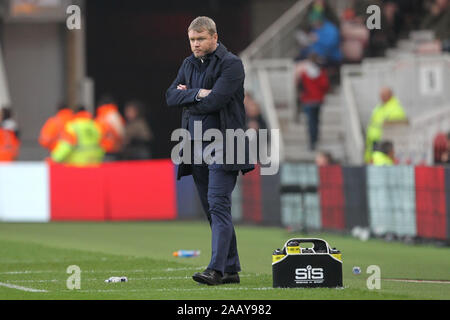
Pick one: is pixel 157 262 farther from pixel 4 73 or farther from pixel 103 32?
pixel 103 32

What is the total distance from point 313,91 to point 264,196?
335cm

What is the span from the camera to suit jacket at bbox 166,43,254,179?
1192cm

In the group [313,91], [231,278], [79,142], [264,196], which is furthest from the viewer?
[313,91]

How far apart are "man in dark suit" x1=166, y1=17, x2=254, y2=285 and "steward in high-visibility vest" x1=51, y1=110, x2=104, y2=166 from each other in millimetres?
12770

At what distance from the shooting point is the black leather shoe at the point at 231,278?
12.2 metres

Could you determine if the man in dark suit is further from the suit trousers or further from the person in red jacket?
the person in red jacket

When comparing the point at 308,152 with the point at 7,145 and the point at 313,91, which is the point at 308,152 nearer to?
the point at 313,91

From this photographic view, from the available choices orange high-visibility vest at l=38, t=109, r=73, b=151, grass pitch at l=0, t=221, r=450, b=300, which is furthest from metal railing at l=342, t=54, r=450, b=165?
orange high-visibility vest at l=38, t=109, r=73, b=151

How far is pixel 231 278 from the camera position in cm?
1225

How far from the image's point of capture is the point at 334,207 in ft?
69.8

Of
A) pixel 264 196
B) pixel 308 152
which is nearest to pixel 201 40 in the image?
pixel 264 196

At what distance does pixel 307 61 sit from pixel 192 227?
5.18 m

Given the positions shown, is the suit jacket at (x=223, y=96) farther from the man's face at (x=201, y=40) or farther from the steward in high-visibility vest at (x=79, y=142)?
the steward in high-visibility vest at (x=79, y=142)
